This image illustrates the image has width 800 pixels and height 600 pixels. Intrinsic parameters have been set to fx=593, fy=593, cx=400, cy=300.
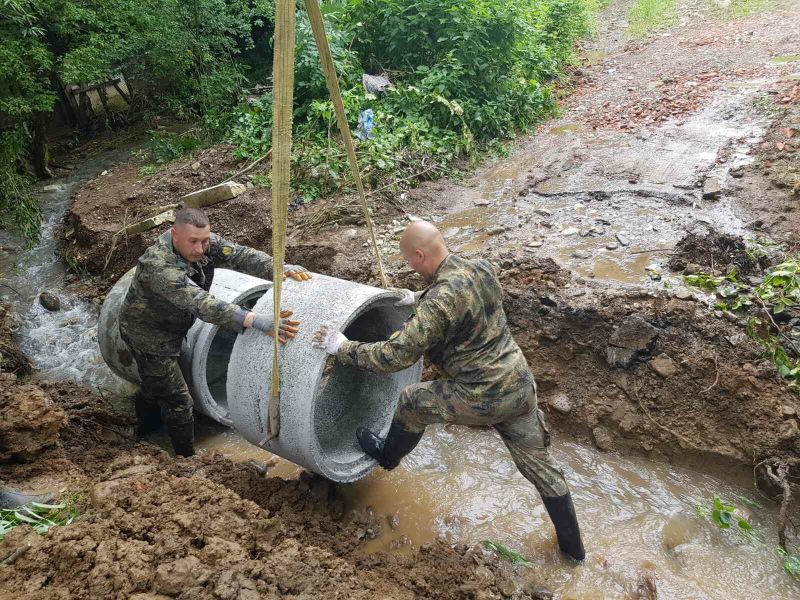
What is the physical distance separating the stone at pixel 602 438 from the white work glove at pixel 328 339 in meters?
2.33

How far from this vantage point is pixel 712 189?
A: 21.9 ft

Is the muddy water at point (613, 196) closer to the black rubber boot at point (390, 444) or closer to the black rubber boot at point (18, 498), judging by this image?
the black rubber boot at point (390, 444)

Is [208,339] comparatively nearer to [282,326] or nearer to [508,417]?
[282,326]

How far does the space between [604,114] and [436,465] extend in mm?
7898

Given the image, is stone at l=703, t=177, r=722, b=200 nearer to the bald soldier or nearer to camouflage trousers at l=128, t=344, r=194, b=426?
the bald soldier

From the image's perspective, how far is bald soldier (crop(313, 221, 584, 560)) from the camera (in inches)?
133

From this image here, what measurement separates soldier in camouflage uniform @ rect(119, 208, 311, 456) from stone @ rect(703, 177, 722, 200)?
4884 mm

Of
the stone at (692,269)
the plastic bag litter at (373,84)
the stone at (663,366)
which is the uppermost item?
the plastic bag litter at (373,84)

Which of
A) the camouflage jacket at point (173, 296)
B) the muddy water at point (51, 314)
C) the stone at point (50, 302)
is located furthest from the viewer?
the stone at point (50, 302)

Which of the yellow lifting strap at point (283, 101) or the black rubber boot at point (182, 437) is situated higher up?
the yellow lifting strap at point (283, 101)

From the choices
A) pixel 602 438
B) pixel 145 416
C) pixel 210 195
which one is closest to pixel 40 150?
pixel 210 195

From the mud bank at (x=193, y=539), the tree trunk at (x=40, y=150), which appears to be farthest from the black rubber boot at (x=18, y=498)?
the tree trunk at (x=40, y=150)

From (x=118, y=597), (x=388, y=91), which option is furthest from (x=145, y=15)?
(x=118, y=597)

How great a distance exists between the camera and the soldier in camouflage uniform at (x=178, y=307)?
3.98 metres
